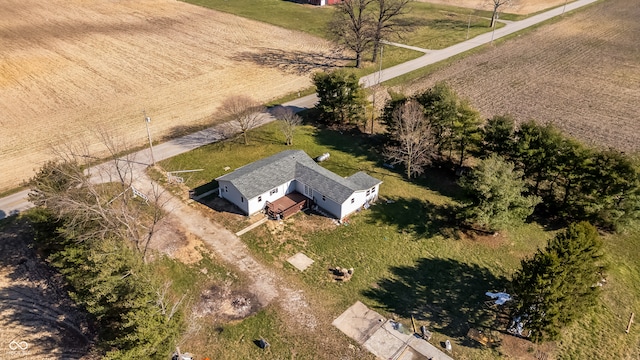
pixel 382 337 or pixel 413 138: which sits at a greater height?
pixel 413 138

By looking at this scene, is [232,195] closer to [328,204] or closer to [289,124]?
[328,204]

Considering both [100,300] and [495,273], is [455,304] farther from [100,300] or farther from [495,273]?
[100,300]

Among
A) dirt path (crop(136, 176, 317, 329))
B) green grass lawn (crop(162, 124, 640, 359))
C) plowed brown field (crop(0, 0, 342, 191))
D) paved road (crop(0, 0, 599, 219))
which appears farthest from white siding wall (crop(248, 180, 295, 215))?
plowed brown field (crop(0, 0, 342, 191))

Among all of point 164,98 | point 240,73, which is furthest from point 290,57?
point 164,98

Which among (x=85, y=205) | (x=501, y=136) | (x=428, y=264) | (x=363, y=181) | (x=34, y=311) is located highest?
(x=85, y=205)

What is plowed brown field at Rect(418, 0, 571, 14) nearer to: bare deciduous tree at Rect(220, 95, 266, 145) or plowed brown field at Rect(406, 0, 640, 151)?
plowed brown field at Rect(406, 0, 640, 151)

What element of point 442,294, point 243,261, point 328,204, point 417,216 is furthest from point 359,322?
point 417,216

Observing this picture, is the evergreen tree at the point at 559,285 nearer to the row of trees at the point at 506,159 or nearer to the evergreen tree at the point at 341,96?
the row of trees at the point at 506,159

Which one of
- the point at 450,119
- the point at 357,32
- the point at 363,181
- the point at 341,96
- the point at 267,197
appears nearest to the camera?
the point at 267,197

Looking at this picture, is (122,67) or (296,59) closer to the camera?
(122,67)
